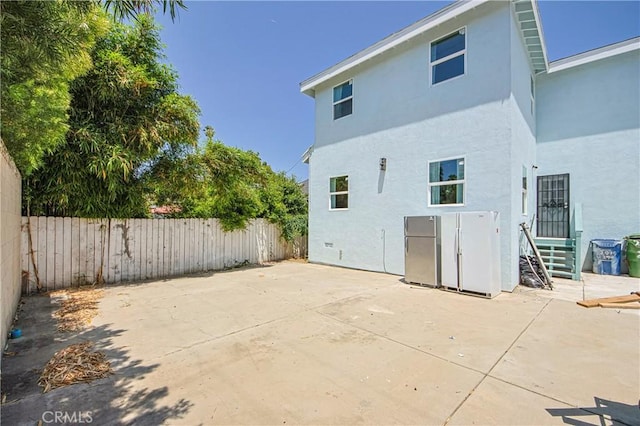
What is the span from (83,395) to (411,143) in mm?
7676

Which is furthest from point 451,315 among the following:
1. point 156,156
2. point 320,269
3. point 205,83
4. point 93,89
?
point 205,83

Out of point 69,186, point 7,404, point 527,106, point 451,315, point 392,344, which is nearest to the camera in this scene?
point 7,404

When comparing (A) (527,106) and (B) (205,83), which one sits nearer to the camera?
(A) (527,106)

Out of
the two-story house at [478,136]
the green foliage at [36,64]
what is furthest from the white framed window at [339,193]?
the green foliage at [36,64]

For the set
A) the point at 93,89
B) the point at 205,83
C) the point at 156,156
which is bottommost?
the point at 156,156

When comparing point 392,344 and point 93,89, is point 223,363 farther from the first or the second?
point 93,89

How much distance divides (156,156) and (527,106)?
992cm

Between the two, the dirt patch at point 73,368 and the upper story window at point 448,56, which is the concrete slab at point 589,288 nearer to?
the upper story window at point 448,56

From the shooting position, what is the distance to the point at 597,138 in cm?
790

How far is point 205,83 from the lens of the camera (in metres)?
8.72

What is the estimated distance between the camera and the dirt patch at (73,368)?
8.63 ft

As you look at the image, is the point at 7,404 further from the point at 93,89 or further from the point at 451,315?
the point at 93,89

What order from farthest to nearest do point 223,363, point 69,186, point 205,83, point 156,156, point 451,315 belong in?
point 205,83, point 156,156, point 69,186, point 451,315, point 223,363

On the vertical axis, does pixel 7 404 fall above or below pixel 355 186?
below
